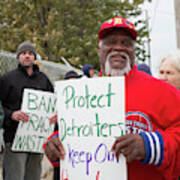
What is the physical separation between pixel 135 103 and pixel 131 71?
239 mm

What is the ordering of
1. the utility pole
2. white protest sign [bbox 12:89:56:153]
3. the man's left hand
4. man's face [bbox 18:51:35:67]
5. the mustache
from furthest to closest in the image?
the utility pole → man's face [bbox 18:51:35:67] → white protest sign [bbox 12:89:56:153] → the mustache → the man's left hand

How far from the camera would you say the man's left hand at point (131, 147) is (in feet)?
4.47

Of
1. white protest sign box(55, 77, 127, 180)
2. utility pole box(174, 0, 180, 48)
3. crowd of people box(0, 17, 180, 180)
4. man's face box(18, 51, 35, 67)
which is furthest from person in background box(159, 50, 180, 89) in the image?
utility pole box(174, 0, 180, 48)

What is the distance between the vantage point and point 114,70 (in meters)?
1.72

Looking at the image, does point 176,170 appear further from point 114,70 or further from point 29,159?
point 29,159

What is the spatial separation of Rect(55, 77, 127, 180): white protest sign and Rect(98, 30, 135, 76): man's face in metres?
0.25

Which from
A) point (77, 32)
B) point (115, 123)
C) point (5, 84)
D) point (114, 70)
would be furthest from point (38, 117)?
point (77, 32)

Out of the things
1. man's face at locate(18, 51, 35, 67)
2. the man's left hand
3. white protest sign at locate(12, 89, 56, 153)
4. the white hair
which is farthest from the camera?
man's face at locate(18, 51, 35, 67)

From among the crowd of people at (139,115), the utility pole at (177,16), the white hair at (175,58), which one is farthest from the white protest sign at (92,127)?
the utility pole at (177,16)

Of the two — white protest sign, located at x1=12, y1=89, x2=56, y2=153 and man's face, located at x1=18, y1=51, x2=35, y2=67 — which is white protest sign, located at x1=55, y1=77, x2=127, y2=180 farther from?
man's face, located at x1=18, y1=51, x2=35, y2=67

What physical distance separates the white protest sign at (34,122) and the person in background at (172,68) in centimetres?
129

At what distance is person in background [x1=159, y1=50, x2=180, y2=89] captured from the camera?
8.93 feet

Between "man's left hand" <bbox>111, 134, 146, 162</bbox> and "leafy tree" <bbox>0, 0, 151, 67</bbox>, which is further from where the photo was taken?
"leafy tree" <bbox>0, 0, 151, 67</bbox>

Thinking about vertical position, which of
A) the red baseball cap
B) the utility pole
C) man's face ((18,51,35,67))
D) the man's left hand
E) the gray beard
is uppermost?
the utility pole
